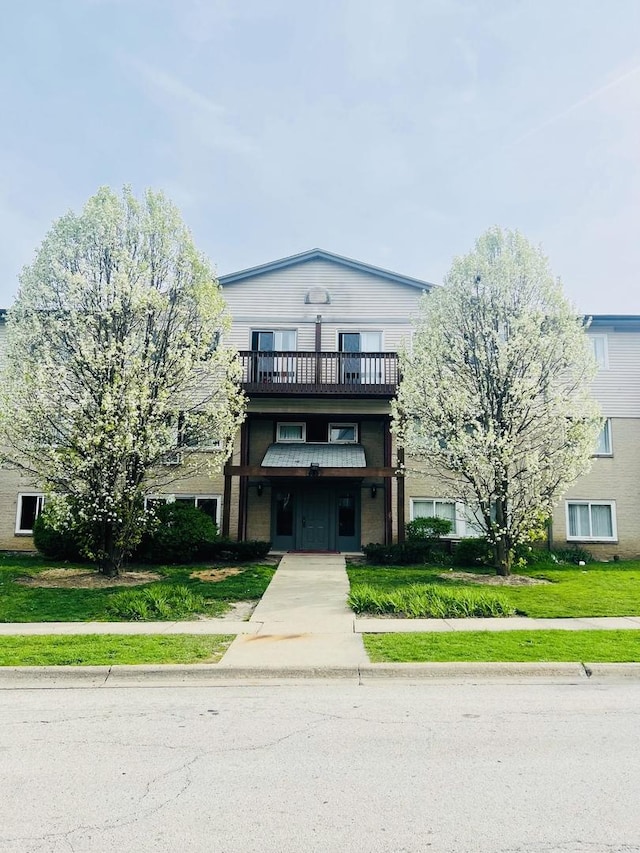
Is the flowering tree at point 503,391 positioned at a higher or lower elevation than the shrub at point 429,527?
higher

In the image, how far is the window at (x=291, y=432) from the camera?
20.8m

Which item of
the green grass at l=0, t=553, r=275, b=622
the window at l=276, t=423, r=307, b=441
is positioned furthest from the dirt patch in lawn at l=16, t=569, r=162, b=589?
the window at l=276, t=423, r=307, b=441

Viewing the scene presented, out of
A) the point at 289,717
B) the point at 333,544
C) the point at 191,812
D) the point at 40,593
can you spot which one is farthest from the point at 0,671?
the point at 333,544

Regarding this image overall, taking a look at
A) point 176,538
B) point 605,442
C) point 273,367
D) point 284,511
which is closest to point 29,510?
point 176,538

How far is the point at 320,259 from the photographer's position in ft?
73.0

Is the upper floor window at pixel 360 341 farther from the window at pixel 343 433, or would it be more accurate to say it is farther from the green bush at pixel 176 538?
the green bush at pixel 176 538

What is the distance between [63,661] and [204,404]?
8.30 m

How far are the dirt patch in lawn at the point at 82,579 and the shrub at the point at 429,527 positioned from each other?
781 centimetres

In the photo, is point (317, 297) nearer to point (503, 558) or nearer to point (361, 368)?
point (361, 368)

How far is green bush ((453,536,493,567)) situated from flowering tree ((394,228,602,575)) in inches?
76.7

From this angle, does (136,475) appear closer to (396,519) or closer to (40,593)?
(40,593)

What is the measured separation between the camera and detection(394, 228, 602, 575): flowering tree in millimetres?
14164

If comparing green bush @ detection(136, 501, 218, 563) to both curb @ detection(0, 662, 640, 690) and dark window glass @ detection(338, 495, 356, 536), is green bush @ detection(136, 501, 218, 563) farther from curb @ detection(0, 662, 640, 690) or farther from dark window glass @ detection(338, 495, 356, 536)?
curb @ detection(0, 662, 640, 690)

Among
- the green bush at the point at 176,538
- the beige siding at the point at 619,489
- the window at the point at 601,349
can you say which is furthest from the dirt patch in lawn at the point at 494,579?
the window at the point at 601,349
